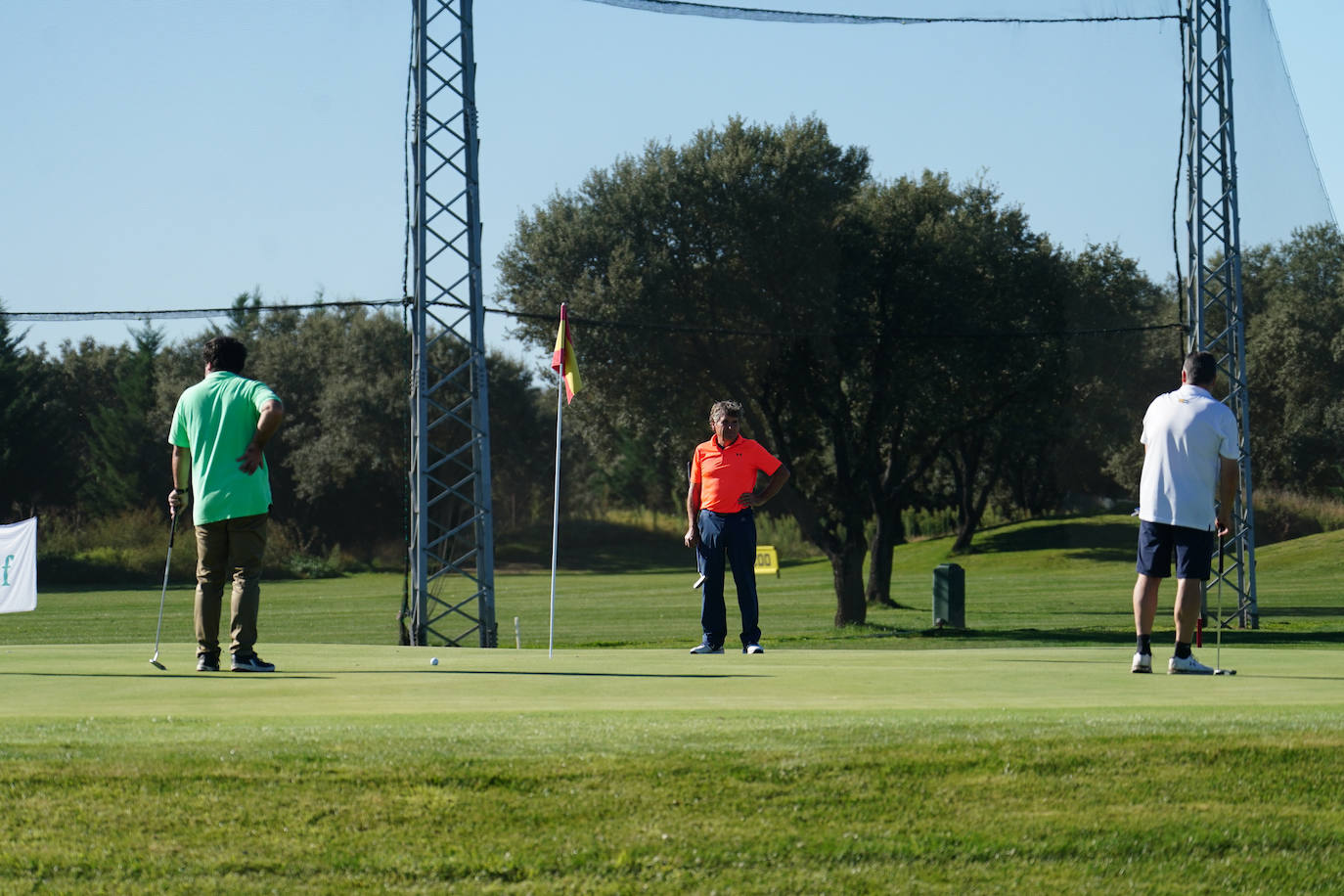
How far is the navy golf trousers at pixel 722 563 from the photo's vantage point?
10.5 metres

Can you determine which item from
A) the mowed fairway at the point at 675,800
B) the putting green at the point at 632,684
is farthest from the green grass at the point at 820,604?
the mowed fairway at the point at 675,800

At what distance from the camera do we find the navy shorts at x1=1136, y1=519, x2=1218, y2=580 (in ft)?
26.5

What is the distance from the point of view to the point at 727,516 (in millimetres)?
10586

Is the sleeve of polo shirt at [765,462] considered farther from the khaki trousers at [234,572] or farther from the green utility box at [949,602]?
the green utility box at [949,602]

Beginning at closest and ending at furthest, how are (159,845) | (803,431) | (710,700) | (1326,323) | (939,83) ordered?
(159,845), (710,700), (939,83), (803,431), (1326,323)

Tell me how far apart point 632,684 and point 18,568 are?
5240 mm

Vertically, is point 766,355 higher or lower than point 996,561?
higher

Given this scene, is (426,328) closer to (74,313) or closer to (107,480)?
(74,313)

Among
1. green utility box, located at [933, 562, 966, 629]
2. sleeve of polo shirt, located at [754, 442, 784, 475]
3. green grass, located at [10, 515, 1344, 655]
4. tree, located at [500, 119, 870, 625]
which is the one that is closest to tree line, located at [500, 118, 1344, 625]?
tree, located at [500, 119, 870, 625]

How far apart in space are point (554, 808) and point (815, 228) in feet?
70.7

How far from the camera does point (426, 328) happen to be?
16.3 metres

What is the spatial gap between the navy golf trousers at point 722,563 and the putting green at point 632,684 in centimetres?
39

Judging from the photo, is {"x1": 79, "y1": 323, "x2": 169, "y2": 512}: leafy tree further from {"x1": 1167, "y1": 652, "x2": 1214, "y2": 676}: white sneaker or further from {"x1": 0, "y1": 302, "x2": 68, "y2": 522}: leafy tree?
{"x1": 1167, "y1": 652, "x2": 1214, "y2": 676}: white sneaker

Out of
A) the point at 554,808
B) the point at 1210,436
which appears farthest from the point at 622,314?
the point at 554,808
